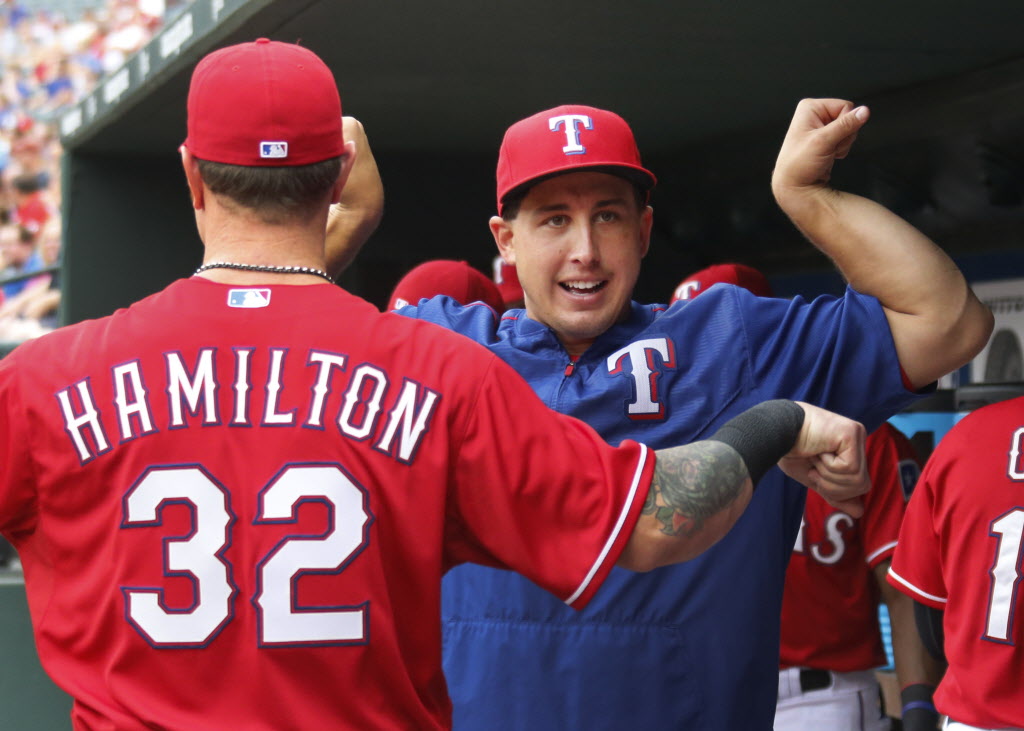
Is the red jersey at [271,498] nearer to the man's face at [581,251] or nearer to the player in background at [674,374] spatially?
the player in background at [674,374]

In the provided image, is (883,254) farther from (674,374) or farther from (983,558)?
(983,558)

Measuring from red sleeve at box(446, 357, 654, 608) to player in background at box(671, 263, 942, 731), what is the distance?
6.54ft

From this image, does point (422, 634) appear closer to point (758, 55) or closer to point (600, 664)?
point (600, 664)

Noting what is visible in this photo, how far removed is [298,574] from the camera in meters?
1.42

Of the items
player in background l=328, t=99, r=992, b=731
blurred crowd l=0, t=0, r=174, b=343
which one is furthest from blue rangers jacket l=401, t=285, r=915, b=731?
blurred crowd l=0, t=0, r=174, b=343

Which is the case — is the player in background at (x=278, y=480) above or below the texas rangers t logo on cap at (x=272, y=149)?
below

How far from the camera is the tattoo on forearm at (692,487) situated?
1.49m

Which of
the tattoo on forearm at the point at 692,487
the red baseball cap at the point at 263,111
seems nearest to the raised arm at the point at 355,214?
the red baseball cap at the point at 263,111

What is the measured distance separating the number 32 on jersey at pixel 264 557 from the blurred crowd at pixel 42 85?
740 centimetres

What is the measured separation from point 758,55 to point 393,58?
1022mm

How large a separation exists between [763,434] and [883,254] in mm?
559

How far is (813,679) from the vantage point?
342cm

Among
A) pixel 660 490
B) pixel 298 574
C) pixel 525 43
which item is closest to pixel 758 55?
pixel 525 43

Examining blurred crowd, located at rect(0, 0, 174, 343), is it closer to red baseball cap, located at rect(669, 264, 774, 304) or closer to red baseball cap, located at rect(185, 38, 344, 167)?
red baseball cap, located at rect(669, 264, 774, 304)
